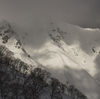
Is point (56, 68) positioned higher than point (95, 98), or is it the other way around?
point (56, 68)

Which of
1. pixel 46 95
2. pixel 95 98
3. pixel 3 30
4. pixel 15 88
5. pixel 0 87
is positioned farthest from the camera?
pixel 3 30

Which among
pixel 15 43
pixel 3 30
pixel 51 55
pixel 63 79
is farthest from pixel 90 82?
pixel 3 30

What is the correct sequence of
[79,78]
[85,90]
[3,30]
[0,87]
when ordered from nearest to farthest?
[0,87]
[85,90]
[79,78]
[3,30]

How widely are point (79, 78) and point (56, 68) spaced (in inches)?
1337

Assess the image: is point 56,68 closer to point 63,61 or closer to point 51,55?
point 63,61

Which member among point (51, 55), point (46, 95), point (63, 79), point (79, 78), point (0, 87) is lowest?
point (0, 87)

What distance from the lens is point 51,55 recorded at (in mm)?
197625

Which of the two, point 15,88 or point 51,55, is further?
point 51,55

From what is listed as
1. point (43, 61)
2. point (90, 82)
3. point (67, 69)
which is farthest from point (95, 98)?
point (43, 61)

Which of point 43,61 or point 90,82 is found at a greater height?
point 43,61

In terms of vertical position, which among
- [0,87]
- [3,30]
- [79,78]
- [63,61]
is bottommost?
[0,87]

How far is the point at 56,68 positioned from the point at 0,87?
135265 mm

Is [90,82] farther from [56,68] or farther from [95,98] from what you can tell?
[56,68]

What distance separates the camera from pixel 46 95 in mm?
32562
